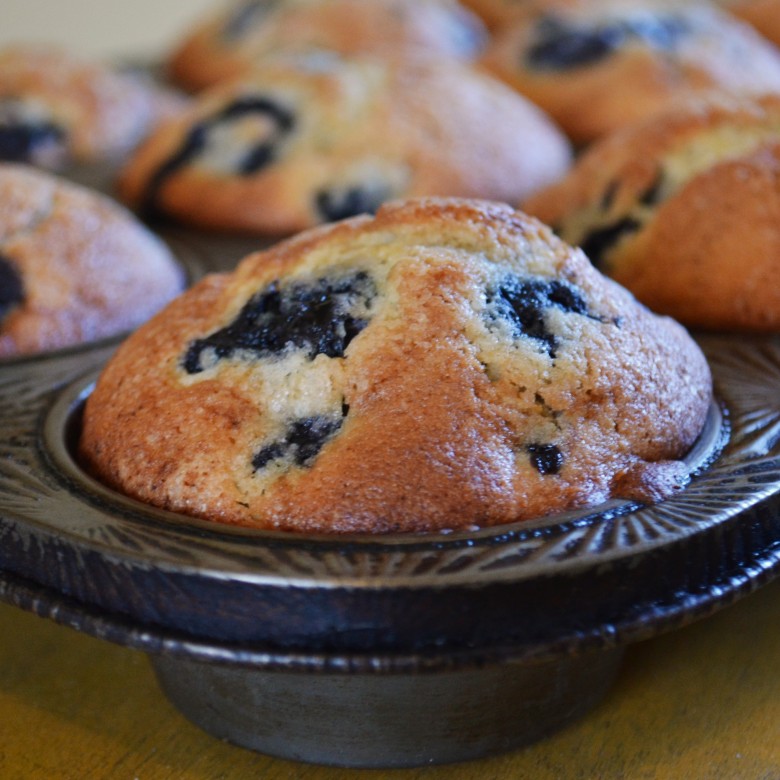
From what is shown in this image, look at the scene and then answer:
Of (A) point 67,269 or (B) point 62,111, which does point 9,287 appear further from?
(B) point 62,111

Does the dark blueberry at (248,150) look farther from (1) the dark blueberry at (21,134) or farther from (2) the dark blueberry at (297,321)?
(2) the dark blueberry at (297,321)

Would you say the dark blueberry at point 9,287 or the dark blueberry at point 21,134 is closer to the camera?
the dark blueberry at point 9,287

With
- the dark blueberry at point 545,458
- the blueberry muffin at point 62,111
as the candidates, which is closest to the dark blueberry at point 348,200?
the blueberry muffin at point 62,111

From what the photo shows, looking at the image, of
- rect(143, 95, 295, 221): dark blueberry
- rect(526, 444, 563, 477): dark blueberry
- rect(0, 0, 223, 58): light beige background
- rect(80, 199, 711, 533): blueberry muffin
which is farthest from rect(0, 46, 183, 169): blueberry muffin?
rect(0, 0, 223, 58): light beige background

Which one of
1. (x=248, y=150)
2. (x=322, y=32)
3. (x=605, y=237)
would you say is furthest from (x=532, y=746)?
(x=322, y=32)

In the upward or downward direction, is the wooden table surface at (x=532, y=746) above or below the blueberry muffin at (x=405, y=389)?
below

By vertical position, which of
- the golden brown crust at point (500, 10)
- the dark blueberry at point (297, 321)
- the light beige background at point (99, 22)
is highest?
the dark blueberry at point (297, 321)
